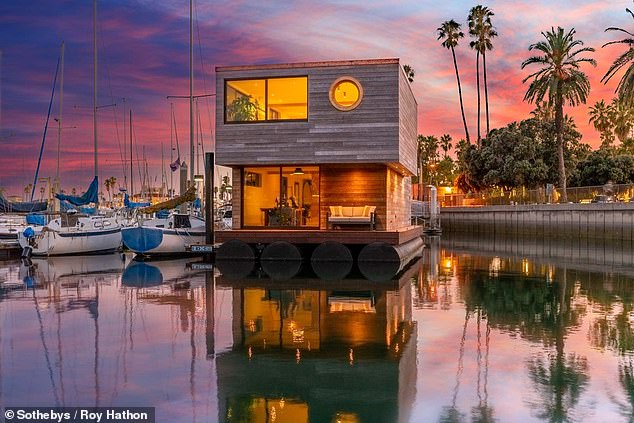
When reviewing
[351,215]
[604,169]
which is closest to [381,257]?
[351,215]

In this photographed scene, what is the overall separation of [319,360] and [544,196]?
A: 45.4 metres

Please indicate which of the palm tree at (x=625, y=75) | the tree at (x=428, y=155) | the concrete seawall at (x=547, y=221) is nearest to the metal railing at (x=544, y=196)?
the concrete seawall at (x=547, y=221)

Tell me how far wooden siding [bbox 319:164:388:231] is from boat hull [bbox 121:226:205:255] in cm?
730

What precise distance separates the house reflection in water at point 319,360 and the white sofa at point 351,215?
7921mm

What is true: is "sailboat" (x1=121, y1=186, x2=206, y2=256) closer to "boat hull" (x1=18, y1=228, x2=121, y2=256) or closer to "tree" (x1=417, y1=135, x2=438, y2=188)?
"boat hull" (x1=18, y1=228, x2=121, y2=256)

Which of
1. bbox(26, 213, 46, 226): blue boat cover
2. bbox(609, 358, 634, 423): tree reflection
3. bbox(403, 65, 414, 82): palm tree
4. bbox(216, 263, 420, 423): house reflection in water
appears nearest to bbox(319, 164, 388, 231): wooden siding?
bbox(216, 263, 420, 423): house reflection in water

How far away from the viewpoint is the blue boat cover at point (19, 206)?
1361 inches

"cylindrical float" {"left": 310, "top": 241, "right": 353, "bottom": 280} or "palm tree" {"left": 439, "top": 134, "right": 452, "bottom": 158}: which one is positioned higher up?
"palm tree" {"left": 439, "top": 134, "right": 452, "bottom": 158}

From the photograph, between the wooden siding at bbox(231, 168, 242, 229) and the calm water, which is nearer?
the calm water

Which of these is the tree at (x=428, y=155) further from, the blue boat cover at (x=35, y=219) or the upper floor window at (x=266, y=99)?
the upper floor window at (x=266, y=99)

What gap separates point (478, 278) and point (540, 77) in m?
36.8

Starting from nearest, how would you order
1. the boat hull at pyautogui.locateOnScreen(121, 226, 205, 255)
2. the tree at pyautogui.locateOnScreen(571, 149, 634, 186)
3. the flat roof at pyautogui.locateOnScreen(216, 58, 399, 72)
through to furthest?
1. the flat roof at pyautogui.locateOnScreen(216, 58, 399, 72)
2. the boat hull at pyautogui.locateOnScreen(121, 226, 205, 255)
3. the tree at pyautogui.locateOnScreen(571, 149, 634, 186)

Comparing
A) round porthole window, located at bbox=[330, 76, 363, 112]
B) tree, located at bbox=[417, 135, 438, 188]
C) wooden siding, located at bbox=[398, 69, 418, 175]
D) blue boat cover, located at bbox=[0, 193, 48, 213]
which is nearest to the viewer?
round porthole window, located at bbox=[330, 76, 363, 112]

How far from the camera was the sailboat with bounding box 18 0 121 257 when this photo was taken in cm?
2891
